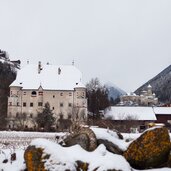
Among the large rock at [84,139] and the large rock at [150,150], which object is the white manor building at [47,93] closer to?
the large rock at [84,139]

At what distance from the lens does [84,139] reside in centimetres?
1229

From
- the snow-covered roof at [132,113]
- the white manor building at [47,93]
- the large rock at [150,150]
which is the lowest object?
the large rock at [150,150]

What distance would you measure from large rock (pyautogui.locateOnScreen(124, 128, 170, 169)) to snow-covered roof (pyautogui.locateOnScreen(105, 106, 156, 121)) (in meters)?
65.2

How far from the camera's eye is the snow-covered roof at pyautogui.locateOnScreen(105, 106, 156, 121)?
3102 inches

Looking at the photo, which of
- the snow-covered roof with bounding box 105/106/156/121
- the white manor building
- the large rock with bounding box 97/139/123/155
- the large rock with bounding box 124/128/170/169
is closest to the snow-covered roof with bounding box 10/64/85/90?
the white manor building

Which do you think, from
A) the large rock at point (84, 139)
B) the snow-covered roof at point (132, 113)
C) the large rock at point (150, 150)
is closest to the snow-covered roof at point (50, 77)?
the snow-covered roof at point (132, 113)

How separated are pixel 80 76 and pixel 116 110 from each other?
10.8m

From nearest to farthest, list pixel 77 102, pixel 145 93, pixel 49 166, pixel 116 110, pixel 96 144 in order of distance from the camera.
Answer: pixel 49 166 → pixel 96 144 → pixel 77 102 → pixel 116 110 → pixel 145 93

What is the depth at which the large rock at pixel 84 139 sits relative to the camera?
1215cm

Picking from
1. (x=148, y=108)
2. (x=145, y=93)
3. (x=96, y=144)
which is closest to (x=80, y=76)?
(x=148, y=108)

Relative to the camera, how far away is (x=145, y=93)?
162 meters

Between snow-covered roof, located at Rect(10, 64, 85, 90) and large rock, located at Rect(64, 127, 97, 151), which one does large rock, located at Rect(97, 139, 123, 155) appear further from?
snow-covered roof, located at Rect(10, 64, 85, 90)

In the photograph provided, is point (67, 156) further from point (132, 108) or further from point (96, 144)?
point (132, 108)

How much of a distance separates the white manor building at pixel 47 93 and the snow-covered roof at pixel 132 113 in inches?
299
